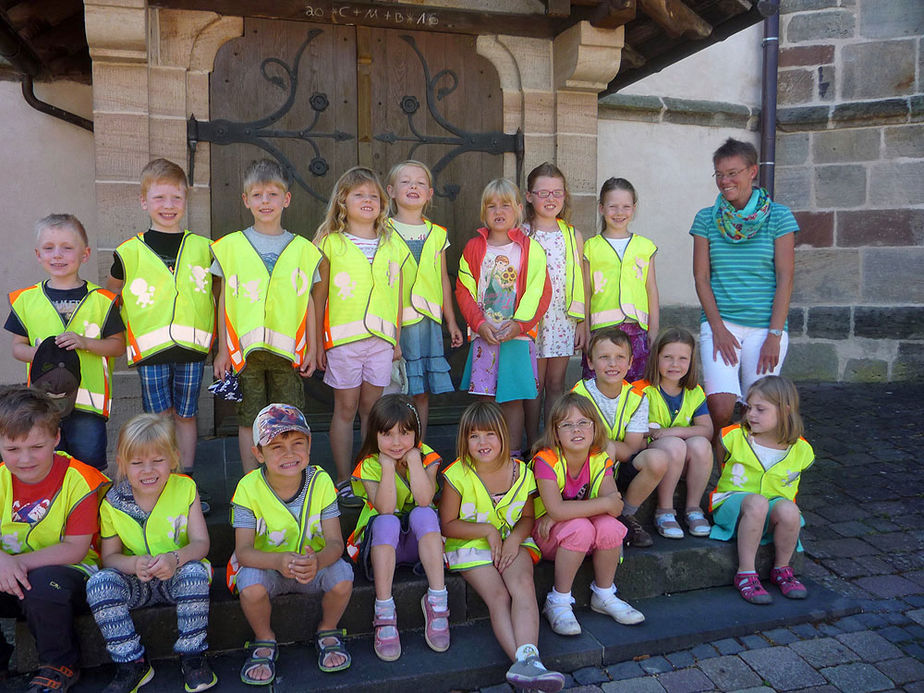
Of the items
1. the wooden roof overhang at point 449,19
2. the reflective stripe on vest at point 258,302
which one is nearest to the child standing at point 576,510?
the reflective stripe on vest at point 258,302

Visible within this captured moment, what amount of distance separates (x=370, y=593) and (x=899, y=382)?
619 centimetres

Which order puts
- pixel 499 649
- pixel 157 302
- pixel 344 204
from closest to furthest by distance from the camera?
pixel 499 649, pixel 157 302, pixel 344 204

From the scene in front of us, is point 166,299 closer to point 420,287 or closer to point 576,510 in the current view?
point 420,287

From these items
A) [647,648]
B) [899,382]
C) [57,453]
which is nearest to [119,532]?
[57,453]

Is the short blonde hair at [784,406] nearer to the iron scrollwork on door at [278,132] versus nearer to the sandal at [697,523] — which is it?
the sandal at [697,523]

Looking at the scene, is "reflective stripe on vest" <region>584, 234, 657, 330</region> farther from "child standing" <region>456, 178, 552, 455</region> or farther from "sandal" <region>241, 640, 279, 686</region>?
"sandal" <region>241, 640, 279, 686</region>

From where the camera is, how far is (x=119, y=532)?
2709mm

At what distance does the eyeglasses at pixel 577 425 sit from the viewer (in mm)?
3141

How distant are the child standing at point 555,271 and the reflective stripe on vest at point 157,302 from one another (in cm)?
167

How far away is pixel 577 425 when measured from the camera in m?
3.14

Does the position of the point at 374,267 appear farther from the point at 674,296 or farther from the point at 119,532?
the point at 674,296

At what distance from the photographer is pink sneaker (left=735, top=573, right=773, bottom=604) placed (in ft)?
10.7

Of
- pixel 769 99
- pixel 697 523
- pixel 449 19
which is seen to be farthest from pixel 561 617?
pixel 769 99

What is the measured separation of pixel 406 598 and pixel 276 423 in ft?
2.80
